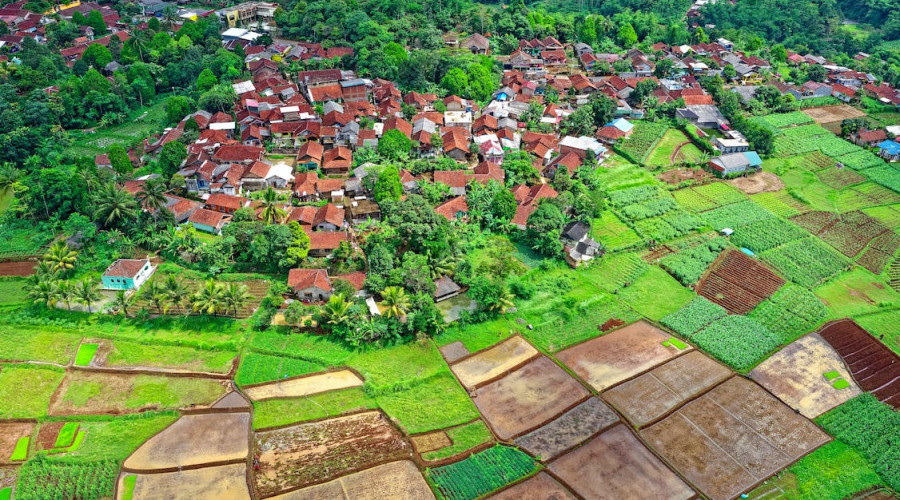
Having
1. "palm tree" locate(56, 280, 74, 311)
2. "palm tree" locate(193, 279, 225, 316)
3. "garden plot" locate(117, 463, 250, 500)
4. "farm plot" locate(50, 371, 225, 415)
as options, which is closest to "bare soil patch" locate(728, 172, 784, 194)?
"palm tree" locate(193, 279, 225, 316)

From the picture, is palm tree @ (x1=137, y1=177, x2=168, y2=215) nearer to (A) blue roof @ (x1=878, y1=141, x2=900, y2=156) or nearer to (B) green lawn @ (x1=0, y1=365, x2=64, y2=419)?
(B) green lawn @ (x1=0, y1=365, x2=64, y2=419)

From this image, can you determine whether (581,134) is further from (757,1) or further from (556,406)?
(757,1)

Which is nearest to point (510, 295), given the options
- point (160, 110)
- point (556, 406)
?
point (556, 406)

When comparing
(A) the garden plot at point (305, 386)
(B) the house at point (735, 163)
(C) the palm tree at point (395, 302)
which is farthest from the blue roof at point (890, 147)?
(A) the garden plot at point (305, 386)

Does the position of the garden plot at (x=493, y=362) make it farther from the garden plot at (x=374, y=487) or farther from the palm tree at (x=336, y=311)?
the palm tree at (x=336, y=311)

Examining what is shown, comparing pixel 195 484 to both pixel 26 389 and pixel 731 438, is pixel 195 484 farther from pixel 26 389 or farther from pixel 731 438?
pixel 731 438

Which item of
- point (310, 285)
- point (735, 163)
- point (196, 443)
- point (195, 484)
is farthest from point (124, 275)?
point (735, 163)
